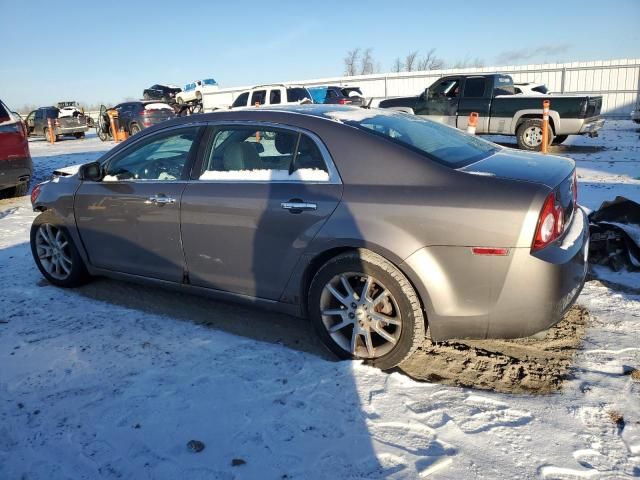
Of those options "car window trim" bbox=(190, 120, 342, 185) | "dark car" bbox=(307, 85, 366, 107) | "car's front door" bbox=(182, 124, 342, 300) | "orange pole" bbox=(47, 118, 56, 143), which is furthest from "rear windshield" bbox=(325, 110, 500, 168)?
"orange pole" bbox=(47, 118, 56, 143)

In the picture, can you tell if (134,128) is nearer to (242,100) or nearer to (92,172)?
(242,100)

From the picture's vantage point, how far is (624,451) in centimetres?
225

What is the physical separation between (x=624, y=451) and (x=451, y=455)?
30.4 inches

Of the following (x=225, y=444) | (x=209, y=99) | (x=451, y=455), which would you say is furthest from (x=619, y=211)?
(x=209, y=99)

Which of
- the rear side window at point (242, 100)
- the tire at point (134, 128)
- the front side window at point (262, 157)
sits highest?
the rear side window at point (242, 100)

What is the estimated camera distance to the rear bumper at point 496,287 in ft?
8.46

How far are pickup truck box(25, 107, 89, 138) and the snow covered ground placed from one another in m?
23.3

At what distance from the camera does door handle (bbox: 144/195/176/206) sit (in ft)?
11.9

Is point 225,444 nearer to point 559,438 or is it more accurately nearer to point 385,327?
point 385,327

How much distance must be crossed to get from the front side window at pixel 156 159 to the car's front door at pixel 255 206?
0.79 feet

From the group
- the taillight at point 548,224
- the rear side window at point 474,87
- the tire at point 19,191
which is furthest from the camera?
the rear side window at point 474,87

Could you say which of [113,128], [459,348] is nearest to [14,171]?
[459,348]

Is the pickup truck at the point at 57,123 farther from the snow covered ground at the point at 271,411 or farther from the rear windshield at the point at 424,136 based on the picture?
the rear windshield at the point at 424,136

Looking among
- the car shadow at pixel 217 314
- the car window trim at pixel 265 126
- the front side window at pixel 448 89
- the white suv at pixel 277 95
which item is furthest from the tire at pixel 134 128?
the car window trim at pixel 265 126
